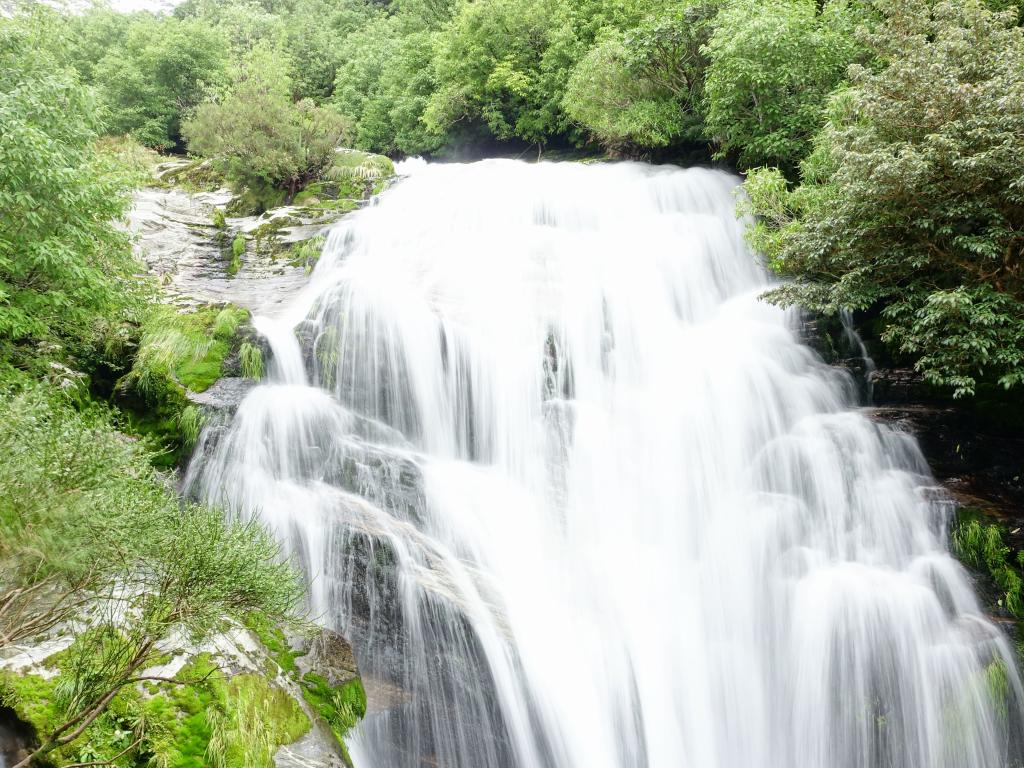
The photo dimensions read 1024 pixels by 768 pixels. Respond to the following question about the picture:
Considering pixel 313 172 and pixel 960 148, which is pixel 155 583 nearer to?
pixel 960 148

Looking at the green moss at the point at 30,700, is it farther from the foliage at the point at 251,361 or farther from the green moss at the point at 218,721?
the foliage at the point at 251,361

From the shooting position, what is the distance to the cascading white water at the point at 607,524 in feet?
22.8

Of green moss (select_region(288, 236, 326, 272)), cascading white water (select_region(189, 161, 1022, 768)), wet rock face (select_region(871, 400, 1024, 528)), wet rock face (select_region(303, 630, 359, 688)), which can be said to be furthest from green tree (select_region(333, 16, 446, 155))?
wet rock face (select_region(303, 630, 359, 688))

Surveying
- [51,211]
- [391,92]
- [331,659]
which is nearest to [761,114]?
[51,211]

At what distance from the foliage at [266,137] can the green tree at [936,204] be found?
14.7m

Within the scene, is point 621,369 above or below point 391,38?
below

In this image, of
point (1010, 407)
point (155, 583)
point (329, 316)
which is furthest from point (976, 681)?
point (329, 316)

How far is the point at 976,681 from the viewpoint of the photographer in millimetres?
6770

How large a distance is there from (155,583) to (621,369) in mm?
8597

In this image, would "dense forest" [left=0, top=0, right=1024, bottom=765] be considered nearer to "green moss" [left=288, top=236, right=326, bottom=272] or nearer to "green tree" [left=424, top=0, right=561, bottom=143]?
"green tree" [left=424, top=0, right=561, bottom=143]

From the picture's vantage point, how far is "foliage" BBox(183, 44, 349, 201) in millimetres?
17625

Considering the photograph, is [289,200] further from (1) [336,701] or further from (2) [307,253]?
(1) [336,701]

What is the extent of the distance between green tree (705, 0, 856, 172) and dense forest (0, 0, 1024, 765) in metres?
0.06

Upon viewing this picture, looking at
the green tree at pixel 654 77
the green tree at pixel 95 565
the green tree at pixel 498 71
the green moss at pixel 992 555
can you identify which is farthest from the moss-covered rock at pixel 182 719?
the green tree at pixel 498 71
